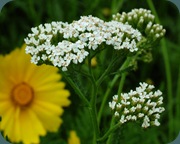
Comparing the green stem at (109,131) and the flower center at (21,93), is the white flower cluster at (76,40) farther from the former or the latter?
the flower center at (21,93)

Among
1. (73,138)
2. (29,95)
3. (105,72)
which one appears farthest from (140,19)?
(29,95)

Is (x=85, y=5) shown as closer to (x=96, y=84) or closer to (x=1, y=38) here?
(x=1, y=38)

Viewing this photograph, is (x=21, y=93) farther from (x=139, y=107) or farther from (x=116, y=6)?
(x=139, y=107)

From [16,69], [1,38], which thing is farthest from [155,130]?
[1,38]

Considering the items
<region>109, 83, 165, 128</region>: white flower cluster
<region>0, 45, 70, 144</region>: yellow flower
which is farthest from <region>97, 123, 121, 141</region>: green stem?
<region>0, 45, 70, 144</region>: yellow flower

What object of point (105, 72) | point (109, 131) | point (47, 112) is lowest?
point (47, 112)

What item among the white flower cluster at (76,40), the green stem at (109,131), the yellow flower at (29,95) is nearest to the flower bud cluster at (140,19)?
the white flower cluster at (76,40)
